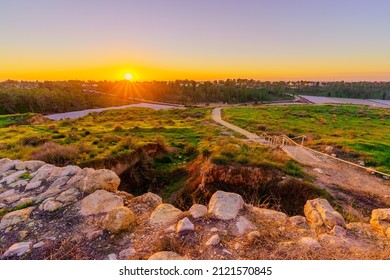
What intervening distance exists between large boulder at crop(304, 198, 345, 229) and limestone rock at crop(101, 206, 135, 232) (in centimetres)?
288

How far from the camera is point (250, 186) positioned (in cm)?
801

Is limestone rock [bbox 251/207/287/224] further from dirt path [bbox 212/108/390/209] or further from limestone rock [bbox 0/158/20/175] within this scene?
limestone rock [bbox 0/158/20/175]

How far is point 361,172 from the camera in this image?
32.3 ft

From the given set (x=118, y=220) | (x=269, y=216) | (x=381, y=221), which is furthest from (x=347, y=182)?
(x=118, y=220)

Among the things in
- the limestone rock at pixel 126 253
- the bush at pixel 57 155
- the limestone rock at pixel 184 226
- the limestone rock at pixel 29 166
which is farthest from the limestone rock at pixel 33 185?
the bush at pixel 57 155

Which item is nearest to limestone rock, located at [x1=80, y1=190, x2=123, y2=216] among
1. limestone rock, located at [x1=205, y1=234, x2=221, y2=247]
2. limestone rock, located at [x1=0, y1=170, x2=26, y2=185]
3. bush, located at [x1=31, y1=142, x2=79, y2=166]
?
limestone rock, located at [x1=205, y1=234, x2=221, y2=247]

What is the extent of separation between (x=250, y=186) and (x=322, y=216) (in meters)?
4.12

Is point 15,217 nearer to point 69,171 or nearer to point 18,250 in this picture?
point 18,250

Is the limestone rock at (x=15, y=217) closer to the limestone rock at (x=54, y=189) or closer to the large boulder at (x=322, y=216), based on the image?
the limestone rock at (x=54, y=189)

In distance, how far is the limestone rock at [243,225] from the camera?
336cm

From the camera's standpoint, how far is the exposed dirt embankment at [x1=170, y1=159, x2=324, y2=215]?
7387 millimetres

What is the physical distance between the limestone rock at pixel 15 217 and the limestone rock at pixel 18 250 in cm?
66

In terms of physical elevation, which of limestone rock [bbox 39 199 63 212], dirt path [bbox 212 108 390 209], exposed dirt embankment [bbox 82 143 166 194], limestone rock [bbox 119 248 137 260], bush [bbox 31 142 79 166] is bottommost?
exposed dirt embankment [bbox 82 143 166 194]
